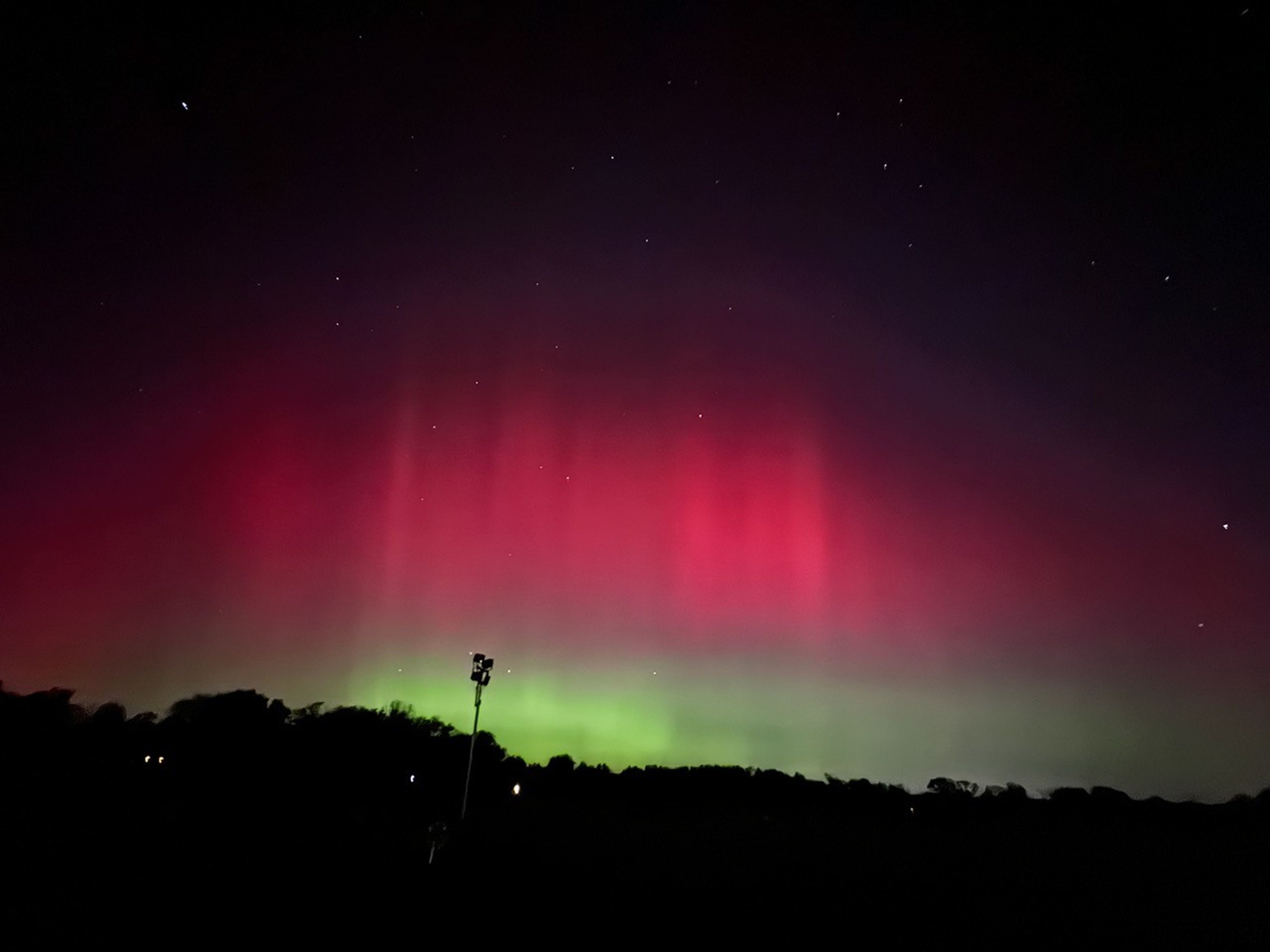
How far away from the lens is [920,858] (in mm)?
42844

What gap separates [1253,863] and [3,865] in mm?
55483

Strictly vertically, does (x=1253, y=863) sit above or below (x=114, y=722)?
below

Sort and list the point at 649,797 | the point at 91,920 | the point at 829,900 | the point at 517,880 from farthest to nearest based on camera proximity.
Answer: the point at 649,797 → the point at 829,900 → the point at 517,880 → the point at 91,920

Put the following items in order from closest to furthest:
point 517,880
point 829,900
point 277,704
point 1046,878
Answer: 1. point 517,880
2. point 829,900
3. point 1046,878
4. point 277,704

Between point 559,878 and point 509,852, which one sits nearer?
point 559,878

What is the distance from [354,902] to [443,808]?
33763 millimetres

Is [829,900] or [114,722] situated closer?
[829,900]

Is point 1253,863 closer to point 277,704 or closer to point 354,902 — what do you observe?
point 354,902

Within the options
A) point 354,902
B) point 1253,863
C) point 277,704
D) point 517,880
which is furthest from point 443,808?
point 1253,863

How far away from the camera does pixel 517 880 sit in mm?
21609

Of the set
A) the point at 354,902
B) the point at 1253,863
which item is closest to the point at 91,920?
the point at 354,902

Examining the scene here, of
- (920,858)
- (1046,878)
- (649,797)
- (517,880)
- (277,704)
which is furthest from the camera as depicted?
(649,797)

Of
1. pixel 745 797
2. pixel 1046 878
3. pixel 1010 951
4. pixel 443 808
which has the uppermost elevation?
pixel 745 797

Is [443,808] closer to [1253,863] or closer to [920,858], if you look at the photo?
[920,858]
